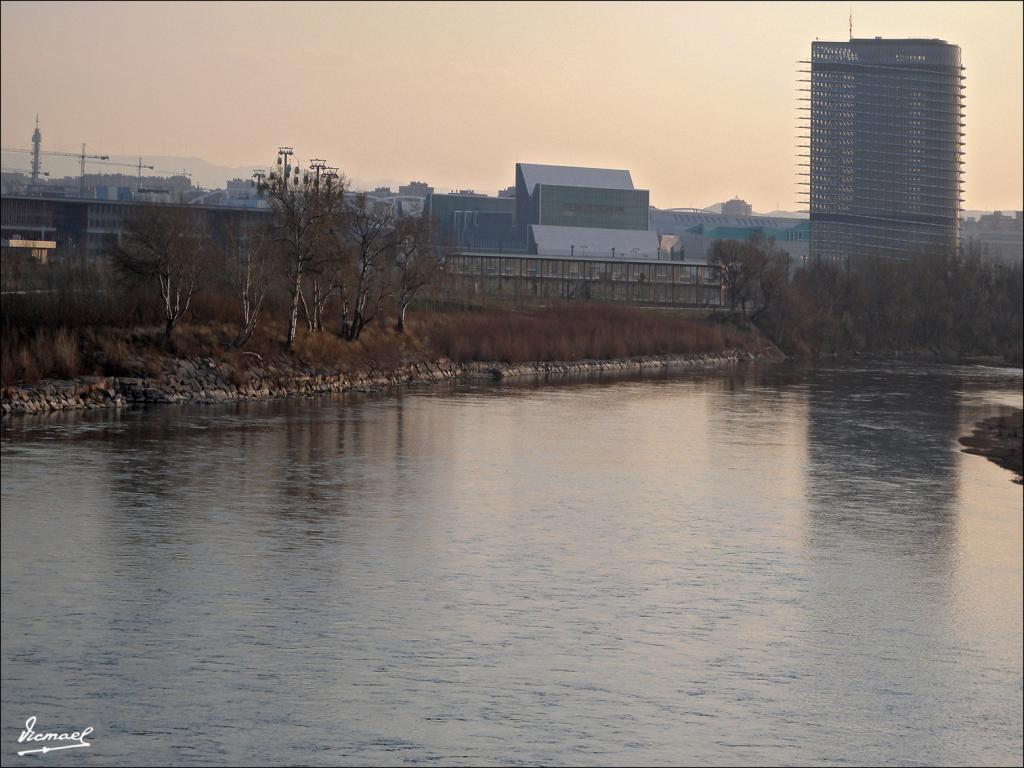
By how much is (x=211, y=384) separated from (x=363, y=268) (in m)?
17.3

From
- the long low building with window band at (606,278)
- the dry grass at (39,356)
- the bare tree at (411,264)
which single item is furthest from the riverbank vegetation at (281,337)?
the long low building with window band at (606,278)

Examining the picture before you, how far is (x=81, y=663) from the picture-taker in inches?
716

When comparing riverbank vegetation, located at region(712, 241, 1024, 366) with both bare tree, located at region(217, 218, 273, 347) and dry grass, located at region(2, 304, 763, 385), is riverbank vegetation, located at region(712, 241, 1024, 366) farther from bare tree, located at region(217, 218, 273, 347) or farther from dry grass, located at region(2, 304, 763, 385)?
bare tree, located at region(217, 218, 273, 347)

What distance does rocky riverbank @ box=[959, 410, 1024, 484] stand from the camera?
4119cm

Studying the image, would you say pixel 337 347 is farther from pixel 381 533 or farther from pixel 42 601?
pixel 42 601

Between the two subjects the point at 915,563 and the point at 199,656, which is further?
the point at 915,563

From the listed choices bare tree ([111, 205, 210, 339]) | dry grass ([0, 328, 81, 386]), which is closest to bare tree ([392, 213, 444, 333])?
bare tree ([111, 205, 210, 339])

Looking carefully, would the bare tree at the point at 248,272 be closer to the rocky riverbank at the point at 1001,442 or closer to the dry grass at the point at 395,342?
the dry grass at the point at 395,342

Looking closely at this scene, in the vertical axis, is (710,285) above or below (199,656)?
above

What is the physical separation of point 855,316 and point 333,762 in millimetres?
116122

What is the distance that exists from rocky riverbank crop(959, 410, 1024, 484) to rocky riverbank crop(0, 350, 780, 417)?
90.9ft

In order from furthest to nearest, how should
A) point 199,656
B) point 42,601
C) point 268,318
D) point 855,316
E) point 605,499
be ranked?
point 855,316 < point 268,318 < point 605,499 < point 42,601 < point 199,656

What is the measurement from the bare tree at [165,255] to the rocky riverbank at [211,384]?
313 centimetres

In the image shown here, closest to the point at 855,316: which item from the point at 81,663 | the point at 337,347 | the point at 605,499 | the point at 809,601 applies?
the point at 337,347
